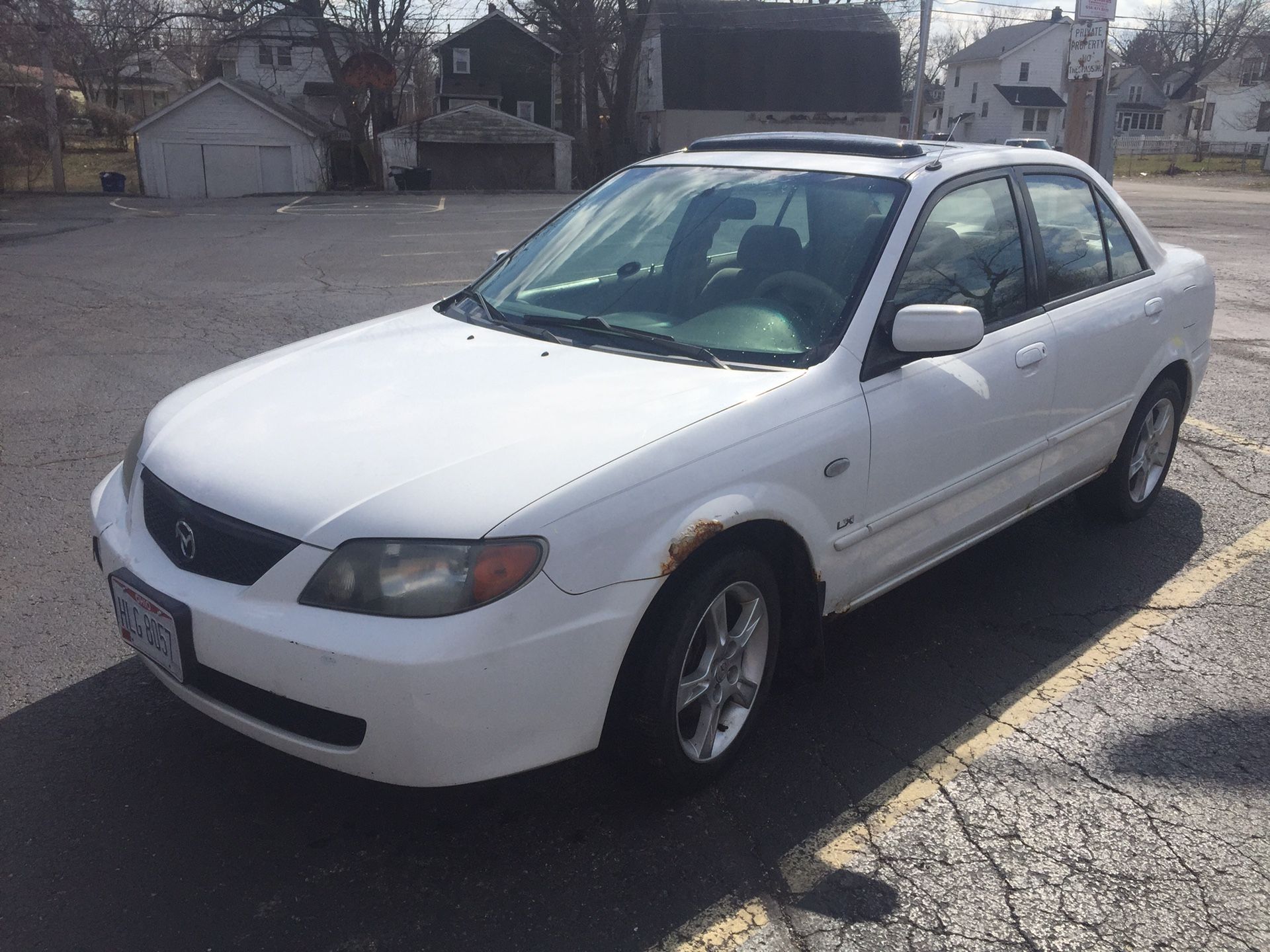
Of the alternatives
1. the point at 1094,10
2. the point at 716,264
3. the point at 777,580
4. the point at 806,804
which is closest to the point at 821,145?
the point at 716,264

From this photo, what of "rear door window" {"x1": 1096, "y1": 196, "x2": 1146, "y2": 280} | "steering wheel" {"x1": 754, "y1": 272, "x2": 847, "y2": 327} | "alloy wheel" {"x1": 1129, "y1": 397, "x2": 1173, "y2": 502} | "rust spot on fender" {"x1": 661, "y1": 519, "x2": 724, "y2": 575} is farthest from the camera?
"alloy wheel" {"x1": 1129, "y1": 397, "x2": 1173, "y2": 502}

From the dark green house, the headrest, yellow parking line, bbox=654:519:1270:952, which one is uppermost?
the dark green house

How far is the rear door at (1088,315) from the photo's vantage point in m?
4.22

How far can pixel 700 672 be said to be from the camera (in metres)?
2.99

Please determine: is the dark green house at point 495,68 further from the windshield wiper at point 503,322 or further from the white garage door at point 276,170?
the windshield wiper at point 503,322

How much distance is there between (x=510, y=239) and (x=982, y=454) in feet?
52.5

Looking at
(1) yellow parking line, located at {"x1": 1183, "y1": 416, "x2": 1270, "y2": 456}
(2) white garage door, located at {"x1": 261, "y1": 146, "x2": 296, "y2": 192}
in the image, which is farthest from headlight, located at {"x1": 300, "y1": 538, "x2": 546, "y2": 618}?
(2) white garage door, located at {"x1": 261, "y1": 146, "x2": 296, "y2": 192}

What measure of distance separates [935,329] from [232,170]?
37830 millimetres

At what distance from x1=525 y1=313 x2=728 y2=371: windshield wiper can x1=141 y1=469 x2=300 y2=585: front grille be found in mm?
1358

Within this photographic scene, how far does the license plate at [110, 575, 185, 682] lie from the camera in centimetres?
270

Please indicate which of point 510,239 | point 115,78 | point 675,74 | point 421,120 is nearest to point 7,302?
point 510,239

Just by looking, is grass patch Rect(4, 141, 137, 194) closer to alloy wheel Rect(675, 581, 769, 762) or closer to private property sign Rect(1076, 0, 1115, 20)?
private property sign Rect(1076, 0, 1115, 20)

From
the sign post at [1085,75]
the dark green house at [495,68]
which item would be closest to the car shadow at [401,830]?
the sign post at [1085,75]

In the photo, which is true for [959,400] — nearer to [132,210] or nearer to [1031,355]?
[1031,355]
